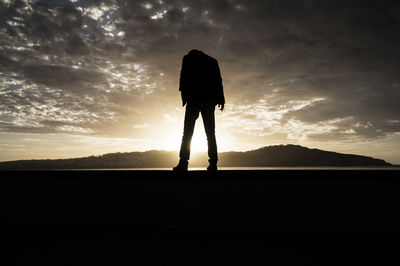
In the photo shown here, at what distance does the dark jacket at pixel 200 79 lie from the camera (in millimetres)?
5293

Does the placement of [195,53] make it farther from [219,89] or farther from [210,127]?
[210,127]

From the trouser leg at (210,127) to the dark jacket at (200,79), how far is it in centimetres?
21

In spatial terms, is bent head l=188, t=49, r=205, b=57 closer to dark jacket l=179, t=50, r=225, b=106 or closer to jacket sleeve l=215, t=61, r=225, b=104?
dark jacket l=179, t=50, r=225, b=106

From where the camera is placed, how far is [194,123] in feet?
17.2
